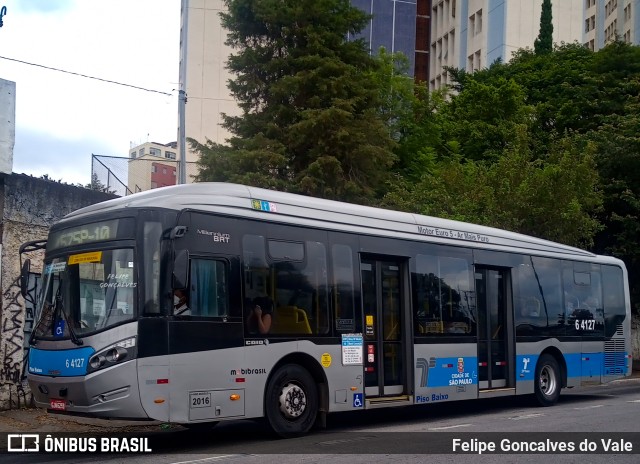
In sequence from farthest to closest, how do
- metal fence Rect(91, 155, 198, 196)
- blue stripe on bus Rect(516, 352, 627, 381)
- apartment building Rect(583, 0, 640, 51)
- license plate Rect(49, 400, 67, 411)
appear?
apartment building Rect(583, 0, 640, 51)
metal fence Rect(91, 155, 198, 196)
blue stripe on bus Rect(516, 352, 627, 381)
license plate Rect(49, 400, 67, 411)

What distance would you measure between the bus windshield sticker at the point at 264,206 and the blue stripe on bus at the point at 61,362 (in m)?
3.19

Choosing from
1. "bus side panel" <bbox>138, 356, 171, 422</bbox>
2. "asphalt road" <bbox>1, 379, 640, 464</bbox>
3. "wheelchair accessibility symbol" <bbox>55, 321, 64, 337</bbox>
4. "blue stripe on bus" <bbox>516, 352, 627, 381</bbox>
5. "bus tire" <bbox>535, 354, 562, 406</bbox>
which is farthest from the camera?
"bus tire" <bbox>535, 354, 562, 406</bbox>

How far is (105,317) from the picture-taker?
1092 centimetres

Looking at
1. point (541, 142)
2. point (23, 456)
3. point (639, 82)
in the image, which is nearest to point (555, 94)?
point (541, 142)

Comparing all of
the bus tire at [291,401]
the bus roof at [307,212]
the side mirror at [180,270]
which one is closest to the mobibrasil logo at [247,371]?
the bus tire at [291,401]

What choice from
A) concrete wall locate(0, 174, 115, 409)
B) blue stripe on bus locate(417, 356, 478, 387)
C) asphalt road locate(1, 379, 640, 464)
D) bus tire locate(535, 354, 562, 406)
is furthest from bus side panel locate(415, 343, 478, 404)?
concrete wall locate(0, 174, 115, 409)

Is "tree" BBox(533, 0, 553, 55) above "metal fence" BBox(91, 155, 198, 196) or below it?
above

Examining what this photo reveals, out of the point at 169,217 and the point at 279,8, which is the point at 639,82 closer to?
the point at 279,8

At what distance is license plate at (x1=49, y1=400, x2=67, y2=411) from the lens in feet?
36.2

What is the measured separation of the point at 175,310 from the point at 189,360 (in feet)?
2.24

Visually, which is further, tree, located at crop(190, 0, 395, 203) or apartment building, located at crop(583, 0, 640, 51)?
apartment building, located at crop(583, 0, 640, 51)

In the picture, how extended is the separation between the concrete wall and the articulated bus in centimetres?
406

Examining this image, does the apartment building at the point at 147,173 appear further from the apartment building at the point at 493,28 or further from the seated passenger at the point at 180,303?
the apartment building at the point at 493,28

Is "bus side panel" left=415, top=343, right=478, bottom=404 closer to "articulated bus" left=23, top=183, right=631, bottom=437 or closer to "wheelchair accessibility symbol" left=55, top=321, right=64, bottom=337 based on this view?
"articulated bus" left=23, top=183, right=631, bottom=437
